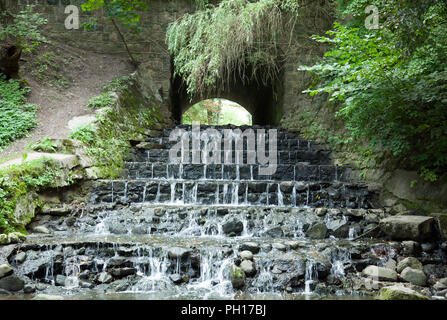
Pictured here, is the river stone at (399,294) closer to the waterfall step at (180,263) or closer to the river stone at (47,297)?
the waterfall step at (180,263)

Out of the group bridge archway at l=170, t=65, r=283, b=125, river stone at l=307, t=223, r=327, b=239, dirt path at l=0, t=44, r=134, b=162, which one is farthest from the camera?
bridge archway at l=170, t=65, r=283, b=125

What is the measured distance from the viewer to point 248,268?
3.66 meters

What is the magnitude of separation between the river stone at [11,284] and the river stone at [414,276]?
413 centimetres

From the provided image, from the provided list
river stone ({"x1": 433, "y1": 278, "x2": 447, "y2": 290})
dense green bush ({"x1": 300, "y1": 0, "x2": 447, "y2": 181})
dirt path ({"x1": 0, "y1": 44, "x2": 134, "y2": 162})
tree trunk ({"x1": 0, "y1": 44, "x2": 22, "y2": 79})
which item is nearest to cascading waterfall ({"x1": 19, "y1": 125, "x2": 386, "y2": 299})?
river stone ({"x1": 433, "y1": 278, "x2": 447, "y2": 290})

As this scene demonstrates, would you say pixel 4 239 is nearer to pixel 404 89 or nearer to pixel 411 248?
pixel 411 248

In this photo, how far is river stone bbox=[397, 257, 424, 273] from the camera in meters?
3.77

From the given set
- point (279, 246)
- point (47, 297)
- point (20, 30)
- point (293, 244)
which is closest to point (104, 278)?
point (47, 297)

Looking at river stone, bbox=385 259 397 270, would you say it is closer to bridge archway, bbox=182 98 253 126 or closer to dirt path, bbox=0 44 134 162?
dirt path, bbox=0 44 134 162

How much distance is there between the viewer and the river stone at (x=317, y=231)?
473cm

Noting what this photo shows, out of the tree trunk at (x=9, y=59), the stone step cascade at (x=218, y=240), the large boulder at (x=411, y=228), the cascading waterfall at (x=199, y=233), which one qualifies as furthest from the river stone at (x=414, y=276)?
the tree trunk at (x=9, y=59)

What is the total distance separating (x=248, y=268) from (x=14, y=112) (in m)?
6.33
